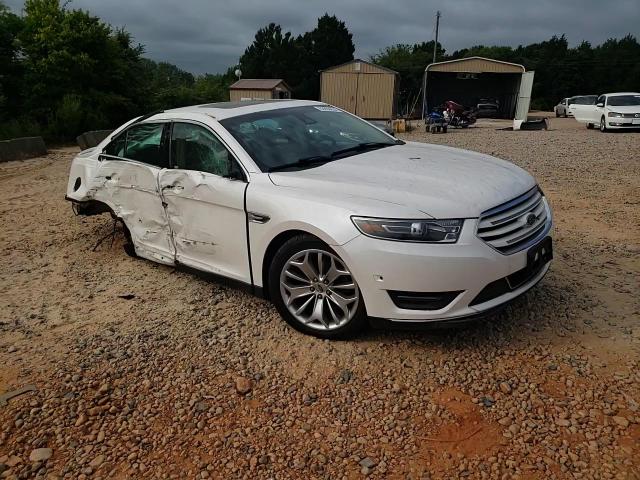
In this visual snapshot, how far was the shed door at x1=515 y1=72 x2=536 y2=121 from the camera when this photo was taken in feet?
89.1

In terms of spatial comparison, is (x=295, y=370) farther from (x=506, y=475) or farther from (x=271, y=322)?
(x=506, y=475)

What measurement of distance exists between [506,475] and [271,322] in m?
1.88

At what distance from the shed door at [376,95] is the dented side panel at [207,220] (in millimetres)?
24939

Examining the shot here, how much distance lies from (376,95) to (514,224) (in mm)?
26170

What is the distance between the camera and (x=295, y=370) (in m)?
2.92

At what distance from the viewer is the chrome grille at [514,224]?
278 centimetres

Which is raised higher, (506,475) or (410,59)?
(410,59)

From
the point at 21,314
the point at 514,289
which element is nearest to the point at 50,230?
the point at 21,314

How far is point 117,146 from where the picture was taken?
467 centimetres

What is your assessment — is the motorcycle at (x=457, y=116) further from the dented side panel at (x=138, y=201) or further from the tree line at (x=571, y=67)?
the tree line at (x=571, y=67)

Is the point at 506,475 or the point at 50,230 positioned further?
the point at 50,230

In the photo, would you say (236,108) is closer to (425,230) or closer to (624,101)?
(425,230)

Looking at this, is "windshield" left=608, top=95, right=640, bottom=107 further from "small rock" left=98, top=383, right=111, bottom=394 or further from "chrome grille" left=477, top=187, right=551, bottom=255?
"small rock" left=98, top=383, right=111, bottom=394

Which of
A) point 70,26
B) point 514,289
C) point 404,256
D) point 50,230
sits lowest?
point 50,230
